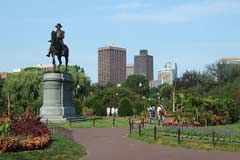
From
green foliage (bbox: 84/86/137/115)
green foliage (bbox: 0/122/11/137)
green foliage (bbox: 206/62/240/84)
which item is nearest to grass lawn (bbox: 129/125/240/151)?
green foliage (bbox: 0/122/11/137)

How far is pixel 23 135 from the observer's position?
18828 mm

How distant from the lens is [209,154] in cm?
1675

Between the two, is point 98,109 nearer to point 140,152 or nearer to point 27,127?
point 27,127

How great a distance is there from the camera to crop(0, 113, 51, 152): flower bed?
15.8 m

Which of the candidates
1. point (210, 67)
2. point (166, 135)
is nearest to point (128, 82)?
point (210, 67)

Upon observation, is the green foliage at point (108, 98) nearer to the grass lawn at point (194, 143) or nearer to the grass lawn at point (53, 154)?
the grass lawn at point (194, 143)

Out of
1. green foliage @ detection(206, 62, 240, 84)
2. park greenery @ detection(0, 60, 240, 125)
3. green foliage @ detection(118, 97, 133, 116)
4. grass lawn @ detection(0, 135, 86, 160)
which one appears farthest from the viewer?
green foliage @ detection(206, 62, 240, 84)

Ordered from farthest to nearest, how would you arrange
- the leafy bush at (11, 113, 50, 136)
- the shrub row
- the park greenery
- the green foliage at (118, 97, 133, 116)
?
the green foliage at (118, 97, 133, 116) < the park greenery < the leafy bush at (11, 113, 50, 136) < the shrub row

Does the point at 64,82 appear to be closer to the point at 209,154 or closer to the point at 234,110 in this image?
the point at 234,110

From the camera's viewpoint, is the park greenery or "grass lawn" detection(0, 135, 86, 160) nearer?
"grass lawn" detection(0, 135, 86, 160)

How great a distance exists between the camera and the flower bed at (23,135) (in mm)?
15814

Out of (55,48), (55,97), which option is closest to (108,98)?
(55,48)

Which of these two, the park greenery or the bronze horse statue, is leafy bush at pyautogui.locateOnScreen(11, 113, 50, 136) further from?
the bronze horse statue

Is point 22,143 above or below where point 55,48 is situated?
below
